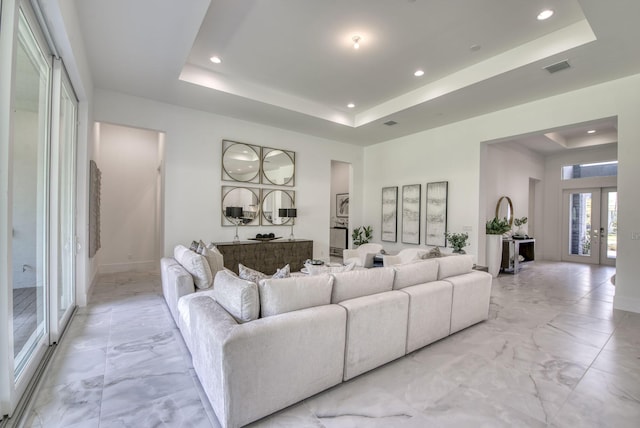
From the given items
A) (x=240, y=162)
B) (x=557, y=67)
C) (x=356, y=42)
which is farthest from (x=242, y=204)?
(x=557, y=67)

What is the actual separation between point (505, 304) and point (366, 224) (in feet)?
14.0

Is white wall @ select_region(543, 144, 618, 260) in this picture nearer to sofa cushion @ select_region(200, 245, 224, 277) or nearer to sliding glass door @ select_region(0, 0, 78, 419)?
sofa cushion @ select_region(200, 245, 224, 277)

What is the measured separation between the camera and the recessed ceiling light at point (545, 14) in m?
3.21

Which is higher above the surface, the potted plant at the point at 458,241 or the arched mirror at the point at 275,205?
the arched mirror at the point at 275,205

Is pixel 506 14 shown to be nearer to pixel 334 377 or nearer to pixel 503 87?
pixel 503 87

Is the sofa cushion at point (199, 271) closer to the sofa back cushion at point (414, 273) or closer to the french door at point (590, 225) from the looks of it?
the sofa back cushion at point (414, 273)

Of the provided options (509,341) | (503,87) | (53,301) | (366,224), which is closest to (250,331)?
(53,301)

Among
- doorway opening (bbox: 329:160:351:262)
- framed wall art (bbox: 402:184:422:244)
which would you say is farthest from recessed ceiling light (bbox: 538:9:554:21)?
doorway opening (bbox: 329:160:351:262)

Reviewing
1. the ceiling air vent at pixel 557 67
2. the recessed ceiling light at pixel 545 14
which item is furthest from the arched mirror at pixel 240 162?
the ceiling air vent at pixel 557 67

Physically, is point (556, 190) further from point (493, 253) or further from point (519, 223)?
point (493, 253)

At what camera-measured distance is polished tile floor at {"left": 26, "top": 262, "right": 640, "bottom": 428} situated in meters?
1.95

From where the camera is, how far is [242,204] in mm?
6156

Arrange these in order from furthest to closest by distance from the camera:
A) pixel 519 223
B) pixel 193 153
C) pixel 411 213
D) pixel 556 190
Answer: pixel 556 190
pixel 519 223
pixel 411 213
pixel 193 153

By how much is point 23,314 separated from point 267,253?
12.4 ft
